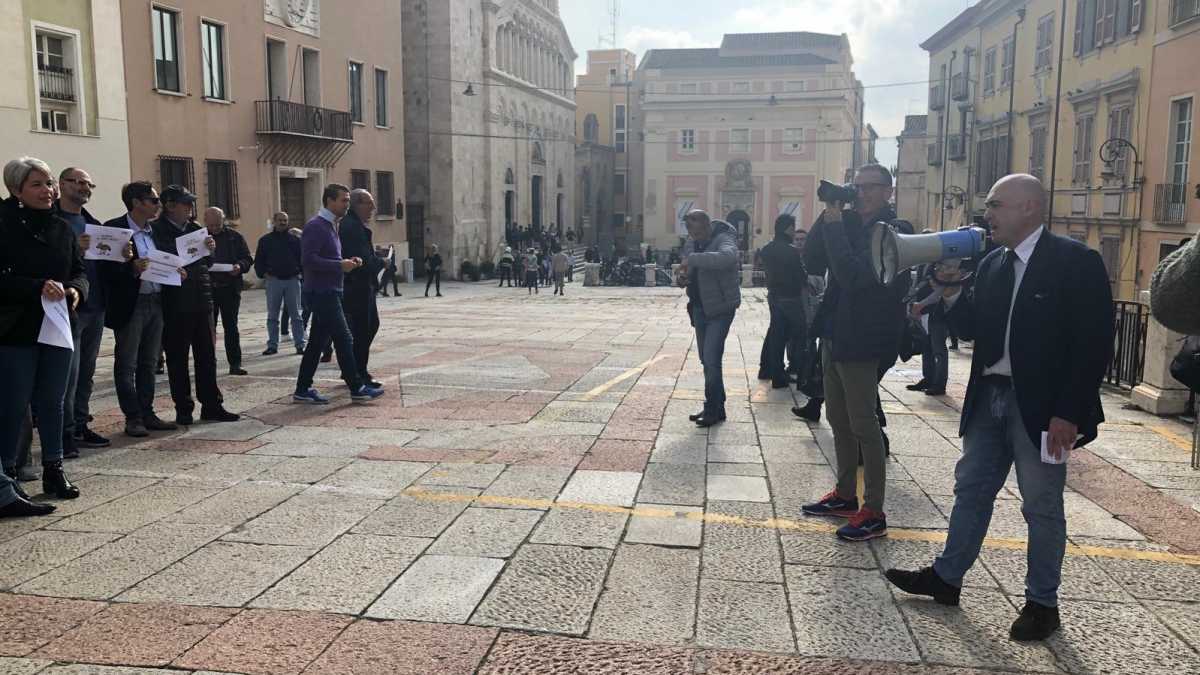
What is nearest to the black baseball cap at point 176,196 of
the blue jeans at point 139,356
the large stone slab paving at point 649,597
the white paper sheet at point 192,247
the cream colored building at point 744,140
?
the white paper sheet at point 192,247

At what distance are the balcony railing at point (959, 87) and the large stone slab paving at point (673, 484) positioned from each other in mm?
31049

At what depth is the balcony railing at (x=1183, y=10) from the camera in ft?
60.1

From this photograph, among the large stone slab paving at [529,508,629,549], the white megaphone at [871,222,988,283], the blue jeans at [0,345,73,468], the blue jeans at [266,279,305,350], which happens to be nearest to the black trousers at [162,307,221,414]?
the blue jeans at [0,345,73,468]

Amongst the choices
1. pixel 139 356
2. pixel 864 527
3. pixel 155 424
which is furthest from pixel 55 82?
pixel 864 527

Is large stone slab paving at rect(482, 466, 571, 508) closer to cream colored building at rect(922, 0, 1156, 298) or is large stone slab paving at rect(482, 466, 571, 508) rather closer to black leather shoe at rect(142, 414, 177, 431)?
black leather shoe at rect(142, 414, 177, 431)

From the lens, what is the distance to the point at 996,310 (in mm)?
3574

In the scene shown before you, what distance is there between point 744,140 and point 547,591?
57230 mm

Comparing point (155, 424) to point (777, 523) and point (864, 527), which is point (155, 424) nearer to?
point (777, 523)

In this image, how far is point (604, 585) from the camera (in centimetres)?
388

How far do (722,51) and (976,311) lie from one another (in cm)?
6367

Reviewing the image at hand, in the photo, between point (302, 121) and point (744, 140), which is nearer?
point (302, 121)

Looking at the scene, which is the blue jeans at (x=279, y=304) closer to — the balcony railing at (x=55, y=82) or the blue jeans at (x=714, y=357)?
the blue jeans at (x=714, y=357)

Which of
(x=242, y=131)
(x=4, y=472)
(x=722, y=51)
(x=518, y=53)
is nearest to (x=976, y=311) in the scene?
(x=4, y=472)

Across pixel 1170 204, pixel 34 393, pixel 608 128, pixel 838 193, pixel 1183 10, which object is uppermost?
pixel 608 128
